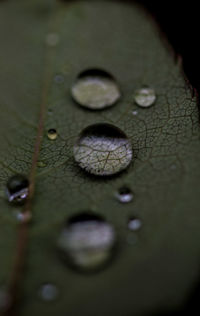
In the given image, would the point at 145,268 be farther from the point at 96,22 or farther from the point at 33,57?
the point at 96,22

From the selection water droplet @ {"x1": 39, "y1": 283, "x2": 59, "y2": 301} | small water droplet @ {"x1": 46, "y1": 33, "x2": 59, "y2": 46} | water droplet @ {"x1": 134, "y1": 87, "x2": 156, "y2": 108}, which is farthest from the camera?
small water droplet @ {"x1": 46, "y1": 33, "x2": 59, "y2": 46}

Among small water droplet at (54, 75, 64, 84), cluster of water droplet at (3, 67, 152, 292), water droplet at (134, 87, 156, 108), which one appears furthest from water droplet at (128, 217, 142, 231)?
small water droplet at (54, 75, 64, 84)

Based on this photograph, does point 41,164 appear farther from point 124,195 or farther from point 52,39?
point 52,39

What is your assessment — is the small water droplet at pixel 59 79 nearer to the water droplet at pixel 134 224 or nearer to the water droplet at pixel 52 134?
the water droplet at pixel 52 134

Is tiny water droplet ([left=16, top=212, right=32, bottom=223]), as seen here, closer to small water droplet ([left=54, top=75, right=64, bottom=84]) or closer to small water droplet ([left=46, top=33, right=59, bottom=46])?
small water droplet ([left=54, top=75, right=64, bottom=84])

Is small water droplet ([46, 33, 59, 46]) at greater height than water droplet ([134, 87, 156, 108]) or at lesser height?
greater

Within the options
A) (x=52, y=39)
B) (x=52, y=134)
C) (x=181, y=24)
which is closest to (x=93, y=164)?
(x=52, y=134)
